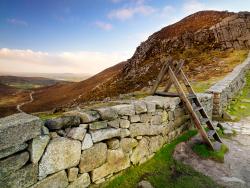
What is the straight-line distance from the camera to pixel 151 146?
5969 millimetres

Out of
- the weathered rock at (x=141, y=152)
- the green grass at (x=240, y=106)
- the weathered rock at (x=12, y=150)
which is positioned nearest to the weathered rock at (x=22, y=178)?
the weathered rock at (x=12, y=150)

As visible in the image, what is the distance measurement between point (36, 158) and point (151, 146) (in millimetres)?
3248

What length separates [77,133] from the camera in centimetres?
394

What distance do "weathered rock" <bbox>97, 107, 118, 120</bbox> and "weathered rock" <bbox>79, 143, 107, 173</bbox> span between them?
0.51 meters

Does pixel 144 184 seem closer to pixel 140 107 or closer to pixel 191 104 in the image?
pixel 140 107

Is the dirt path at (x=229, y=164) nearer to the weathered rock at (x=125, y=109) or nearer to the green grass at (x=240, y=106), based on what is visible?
the weathered rock at (x=125, y=109)

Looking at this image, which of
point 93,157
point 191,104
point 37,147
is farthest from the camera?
point 191,104

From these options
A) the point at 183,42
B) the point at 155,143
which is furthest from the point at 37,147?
the point at 183,42

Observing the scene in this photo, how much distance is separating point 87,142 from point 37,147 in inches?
38.3

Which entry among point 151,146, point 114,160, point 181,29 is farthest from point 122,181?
point 181,29

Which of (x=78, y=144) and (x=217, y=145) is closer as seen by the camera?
(x=78, y=144)

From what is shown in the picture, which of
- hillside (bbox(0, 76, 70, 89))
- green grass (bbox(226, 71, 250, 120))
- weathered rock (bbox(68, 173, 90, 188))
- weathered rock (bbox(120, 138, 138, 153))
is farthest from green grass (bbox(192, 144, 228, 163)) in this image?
hillside (bbox(0, 76, 70, 89))

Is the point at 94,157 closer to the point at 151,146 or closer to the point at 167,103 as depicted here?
the point at 151,146

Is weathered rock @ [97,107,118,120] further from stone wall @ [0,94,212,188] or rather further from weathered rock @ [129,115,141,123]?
weathered rock @ [129,115,141,123]
